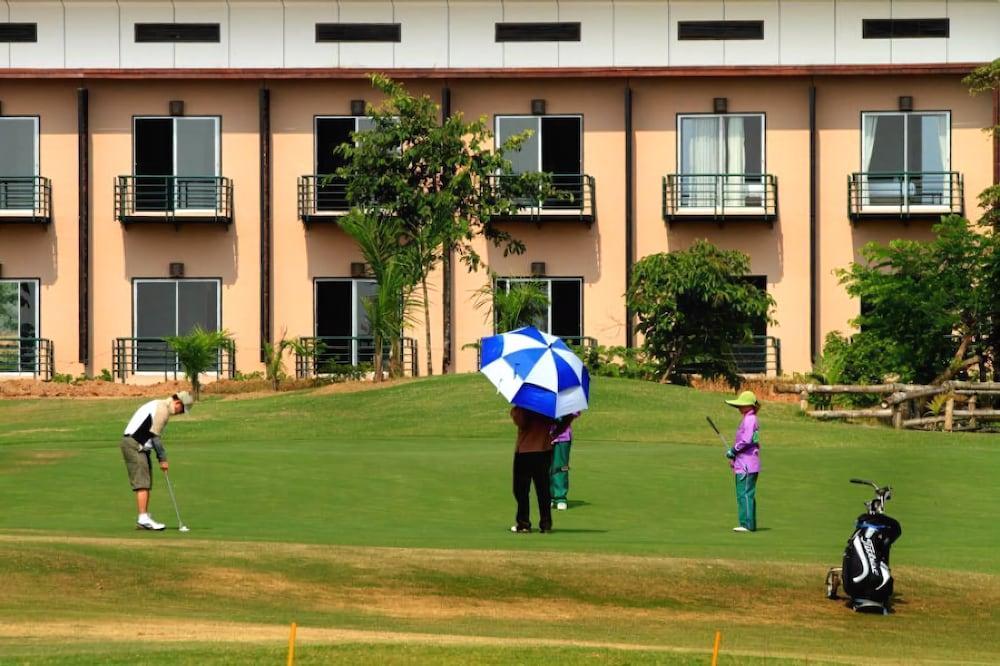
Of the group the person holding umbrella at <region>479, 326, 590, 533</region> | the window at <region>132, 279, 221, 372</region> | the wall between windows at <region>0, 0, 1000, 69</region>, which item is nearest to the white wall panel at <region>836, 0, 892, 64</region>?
the wall between windows at <region>0, 0, 1000, 69</region>

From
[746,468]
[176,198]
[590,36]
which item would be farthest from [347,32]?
[746,468]

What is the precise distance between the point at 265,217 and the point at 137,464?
87.2ft

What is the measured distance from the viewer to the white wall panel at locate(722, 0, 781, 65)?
45.9 metres

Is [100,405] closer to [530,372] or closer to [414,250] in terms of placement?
[414,250]

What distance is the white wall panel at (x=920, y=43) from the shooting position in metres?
45.8

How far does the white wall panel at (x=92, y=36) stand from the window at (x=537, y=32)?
947cm

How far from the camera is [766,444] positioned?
31219 mm

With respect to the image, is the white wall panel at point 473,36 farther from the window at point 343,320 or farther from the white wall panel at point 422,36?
the window at point 343,320

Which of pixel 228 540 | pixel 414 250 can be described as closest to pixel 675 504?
pixel 228 540

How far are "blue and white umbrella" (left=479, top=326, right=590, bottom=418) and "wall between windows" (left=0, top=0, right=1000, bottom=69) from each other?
26366mm

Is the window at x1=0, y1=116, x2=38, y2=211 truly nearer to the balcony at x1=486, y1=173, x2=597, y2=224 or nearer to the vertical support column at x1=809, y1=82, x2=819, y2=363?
the balcony at x1=486, y1=173, x2=597, y2=224

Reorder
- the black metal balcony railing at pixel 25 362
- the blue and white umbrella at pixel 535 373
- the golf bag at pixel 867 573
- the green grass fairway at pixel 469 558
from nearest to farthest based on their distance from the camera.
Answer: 1. the green grass fairway at pixel 469 558
2. the golf bag at pixel 867 573
3. the blue and white umbrella at pixel 535 373
4. the black metal balcony railing at pixel 25 362

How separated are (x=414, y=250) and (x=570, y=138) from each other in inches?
276

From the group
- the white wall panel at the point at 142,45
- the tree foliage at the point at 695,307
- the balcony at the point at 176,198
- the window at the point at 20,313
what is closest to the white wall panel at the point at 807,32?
the tree foliage at the point at 695,307
